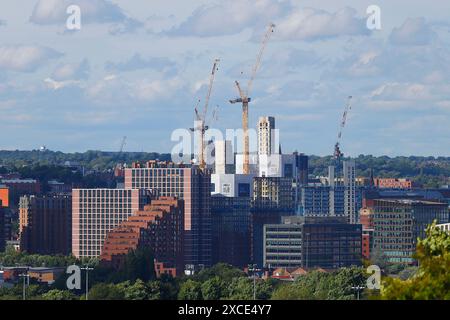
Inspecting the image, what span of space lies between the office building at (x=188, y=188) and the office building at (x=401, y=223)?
47.9 ft

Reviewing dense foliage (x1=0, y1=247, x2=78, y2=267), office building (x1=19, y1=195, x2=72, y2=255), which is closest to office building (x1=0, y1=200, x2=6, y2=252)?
office building (x1=19, y1=195, x2=72, y2=255)

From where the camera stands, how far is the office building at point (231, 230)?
17850cm

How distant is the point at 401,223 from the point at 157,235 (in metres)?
23.9

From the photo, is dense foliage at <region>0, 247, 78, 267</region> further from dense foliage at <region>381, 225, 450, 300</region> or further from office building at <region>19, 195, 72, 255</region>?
dense foliage at <region>381, 225, 450, 300</region>

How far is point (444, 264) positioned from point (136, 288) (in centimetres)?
5969

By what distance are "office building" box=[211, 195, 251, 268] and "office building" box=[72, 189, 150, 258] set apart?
25.6 feet

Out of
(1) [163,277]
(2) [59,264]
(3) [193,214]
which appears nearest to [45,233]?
(3) [193,214]

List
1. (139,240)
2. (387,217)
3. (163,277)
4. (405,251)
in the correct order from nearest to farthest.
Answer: (163,277)
(139,240)
(405,251)
(387,217)

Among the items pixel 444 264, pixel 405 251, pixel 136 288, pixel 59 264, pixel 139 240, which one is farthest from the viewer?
pixel 405 251

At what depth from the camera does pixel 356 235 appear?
172 m

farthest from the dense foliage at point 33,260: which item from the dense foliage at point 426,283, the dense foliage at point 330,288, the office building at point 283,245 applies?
the dense foliage at point 426,283

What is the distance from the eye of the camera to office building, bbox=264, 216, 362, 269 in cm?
16850
